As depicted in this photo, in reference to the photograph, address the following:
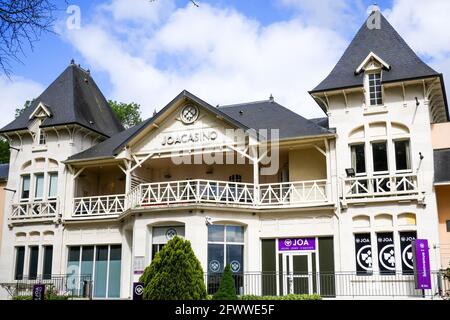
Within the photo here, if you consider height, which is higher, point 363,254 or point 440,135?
point 440,135

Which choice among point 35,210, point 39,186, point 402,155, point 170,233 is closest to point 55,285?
point 35,210

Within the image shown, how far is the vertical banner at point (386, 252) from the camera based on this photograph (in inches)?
808

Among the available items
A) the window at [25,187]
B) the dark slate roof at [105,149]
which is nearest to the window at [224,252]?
the dark slate roof at [105,149]

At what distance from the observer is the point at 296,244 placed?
2222 cm

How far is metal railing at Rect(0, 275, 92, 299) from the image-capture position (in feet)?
82.1

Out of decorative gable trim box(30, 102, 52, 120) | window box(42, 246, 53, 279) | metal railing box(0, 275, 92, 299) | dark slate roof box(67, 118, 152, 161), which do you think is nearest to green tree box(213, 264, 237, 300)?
metal railing box(0, 275, 92, 299)

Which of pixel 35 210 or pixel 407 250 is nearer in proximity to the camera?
pixel 407 250

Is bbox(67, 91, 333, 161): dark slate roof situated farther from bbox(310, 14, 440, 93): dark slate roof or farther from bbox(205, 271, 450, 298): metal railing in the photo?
bbox(205, 271, 450, 298): metal railing

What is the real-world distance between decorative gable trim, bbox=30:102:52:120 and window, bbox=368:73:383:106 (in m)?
16.3

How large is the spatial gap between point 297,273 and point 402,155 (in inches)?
254

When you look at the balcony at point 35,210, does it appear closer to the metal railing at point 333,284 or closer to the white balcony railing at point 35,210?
the white balcony railing at point 35,210

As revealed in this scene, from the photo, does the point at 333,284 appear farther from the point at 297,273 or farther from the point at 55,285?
the point at 55,285

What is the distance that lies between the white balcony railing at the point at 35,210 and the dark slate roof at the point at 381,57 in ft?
46.2

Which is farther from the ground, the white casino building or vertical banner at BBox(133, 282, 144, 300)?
the white casino building
